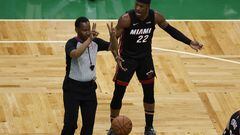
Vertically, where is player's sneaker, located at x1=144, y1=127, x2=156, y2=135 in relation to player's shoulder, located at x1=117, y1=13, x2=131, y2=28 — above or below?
below

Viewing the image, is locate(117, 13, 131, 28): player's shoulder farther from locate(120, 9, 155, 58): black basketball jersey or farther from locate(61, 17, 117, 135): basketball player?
locate(61, 17, 117, 135): basketball player

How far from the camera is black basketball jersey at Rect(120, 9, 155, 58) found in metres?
7.77

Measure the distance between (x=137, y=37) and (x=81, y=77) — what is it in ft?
3.14

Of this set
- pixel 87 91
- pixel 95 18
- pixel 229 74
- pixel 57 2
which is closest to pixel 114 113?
pixel 87 91

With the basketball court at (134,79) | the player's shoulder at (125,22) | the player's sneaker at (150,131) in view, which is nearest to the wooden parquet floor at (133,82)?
the basketball court at (134,79)

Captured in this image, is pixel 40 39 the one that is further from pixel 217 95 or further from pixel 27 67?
pixel 217 95

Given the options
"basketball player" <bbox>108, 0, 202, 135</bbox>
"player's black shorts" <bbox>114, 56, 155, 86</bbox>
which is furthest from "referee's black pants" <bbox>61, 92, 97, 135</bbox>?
"player's black shorts" <bbox>114, 56, 155, 86</bbox>

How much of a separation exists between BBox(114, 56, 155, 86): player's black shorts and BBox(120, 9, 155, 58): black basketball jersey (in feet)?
0.24

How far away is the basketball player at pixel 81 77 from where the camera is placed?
718 centimetres

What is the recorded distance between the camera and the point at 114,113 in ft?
27.5

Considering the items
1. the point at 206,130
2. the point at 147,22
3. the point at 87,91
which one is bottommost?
the point at 206,130

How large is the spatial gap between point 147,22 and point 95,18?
14.3ft

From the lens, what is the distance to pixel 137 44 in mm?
7906

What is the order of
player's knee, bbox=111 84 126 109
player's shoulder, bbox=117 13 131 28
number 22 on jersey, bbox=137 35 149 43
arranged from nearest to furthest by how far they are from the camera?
player's shoulder, bbox=117 13 131 28 → number 22 on jersey, bbox=137 35 149 43 → player's knee, bbox=111 84 126 109
